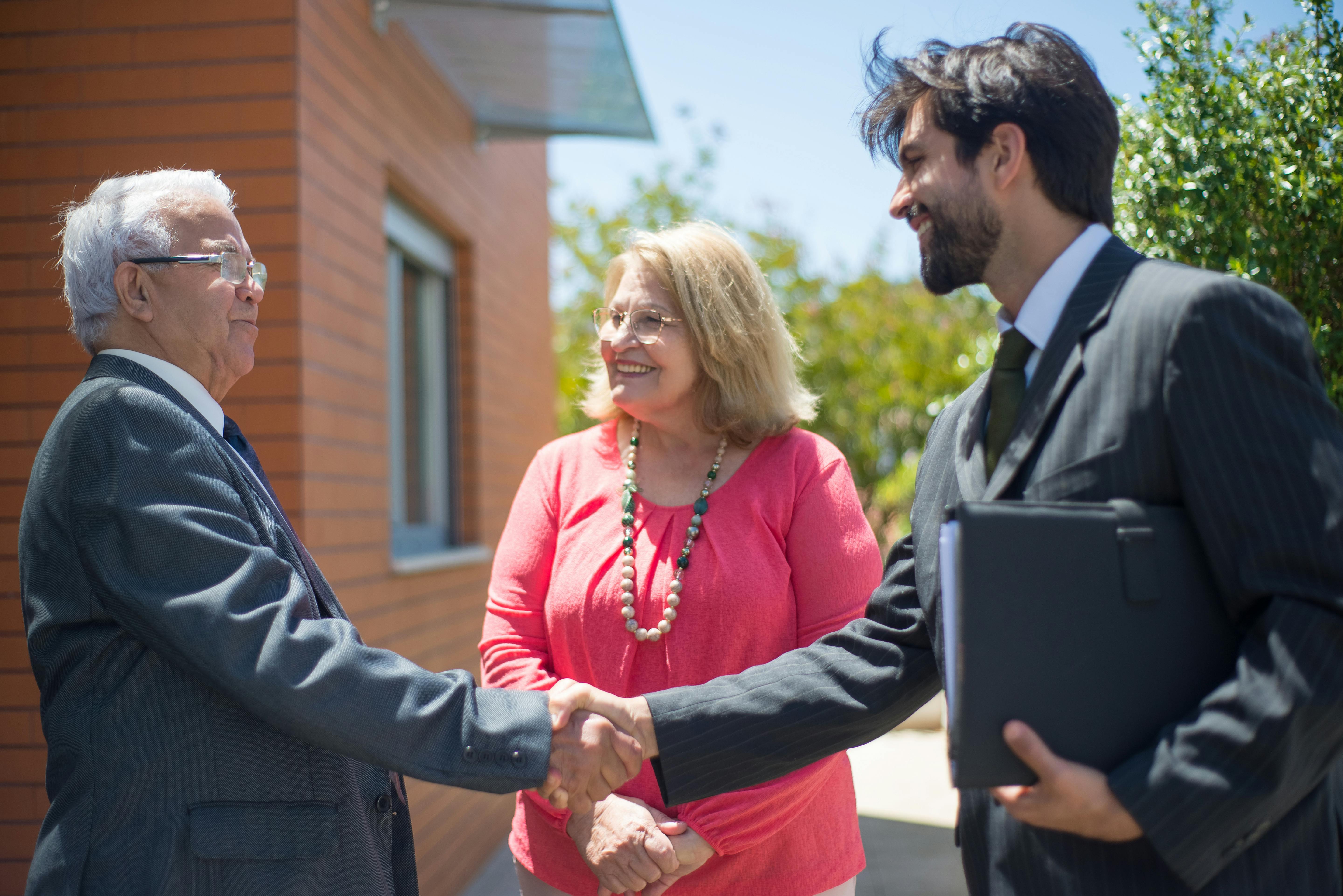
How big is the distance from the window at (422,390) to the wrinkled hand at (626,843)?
2.95 meters

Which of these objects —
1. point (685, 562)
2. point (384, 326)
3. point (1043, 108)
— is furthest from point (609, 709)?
point (384, 326)

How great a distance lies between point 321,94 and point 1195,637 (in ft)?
11.3

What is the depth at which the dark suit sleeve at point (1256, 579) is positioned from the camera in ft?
4.22

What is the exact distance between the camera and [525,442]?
7.22 m

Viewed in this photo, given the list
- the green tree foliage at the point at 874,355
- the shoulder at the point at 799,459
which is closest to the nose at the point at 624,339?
the shoulder at the point at 799,459

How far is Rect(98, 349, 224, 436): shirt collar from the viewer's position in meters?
1.93

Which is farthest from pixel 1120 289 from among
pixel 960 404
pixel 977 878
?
pixel 977 878

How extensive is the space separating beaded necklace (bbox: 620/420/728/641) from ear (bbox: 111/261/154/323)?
3.60 ft

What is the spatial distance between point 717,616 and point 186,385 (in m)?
1.19

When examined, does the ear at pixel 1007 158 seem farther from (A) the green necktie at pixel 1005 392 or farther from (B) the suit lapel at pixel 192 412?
(B) the suit lapel at pixel 192 412

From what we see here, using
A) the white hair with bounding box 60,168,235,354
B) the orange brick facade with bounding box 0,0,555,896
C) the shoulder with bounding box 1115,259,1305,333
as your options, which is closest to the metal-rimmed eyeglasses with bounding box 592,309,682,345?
the white hair with bounding box 60,168,235,354

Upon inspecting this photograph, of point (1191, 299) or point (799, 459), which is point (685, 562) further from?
point (1191, 299)

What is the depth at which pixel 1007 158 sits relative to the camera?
1.65 metres

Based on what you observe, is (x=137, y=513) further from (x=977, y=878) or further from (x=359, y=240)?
(x=359, y=240)
